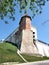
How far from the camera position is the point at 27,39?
A: 58.2 meters

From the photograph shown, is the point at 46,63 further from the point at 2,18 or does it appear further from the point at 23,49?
the point at 23,49

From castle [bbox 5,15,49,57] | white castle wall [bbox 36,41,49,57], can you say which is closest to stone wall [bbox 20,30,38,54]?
castle [bbox 5,15,49,57]

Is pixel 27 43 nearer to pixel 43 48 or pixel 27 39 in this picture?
pixel 27 39

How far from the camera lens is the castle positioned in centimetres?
5707

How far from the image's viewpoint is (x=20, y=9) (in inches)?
690

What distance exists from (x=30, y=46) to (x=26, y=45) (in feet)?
3.33

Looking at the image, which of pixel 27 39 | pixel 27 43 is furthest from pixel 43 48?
pixel 27 43

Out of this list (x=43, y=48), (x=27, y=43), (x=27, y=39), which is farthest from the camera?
(x=43, y=48)

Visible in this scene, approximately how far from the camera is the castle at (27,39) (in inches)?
2247

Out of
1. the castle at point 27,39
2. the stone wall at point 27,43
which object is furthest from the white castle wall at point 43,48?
the stone wall at point 27,43

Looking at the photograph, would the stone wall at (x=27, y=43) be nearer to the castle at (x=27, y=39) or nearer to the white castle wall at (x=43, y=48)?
the castle at (x=27, y=39)

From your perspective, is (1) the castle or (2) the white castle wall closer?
(1) the castle

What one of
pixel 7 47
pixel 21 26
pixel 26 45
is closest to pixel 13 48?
pixel 7 47

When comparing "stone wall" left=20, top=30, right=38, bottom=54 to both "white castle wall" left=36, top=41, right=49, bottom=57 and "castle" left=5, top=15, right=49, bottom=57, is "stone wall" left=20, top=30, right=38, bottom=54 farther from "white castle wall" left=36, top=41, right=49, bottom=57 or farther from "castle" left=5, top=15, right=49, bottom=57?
"white castle wall" left=36, top=41, right=49, bottom=57
